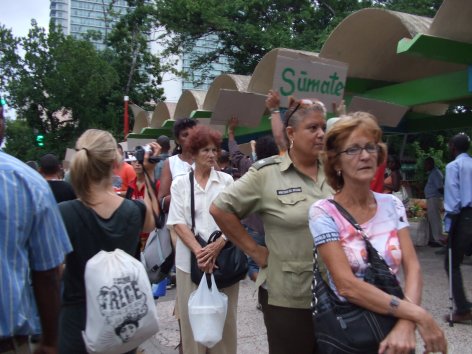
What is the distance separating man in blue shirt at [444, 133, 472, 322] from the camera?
209 inches

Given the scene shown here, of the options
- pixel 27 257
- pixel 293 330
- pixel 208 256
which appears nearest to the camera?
pixel 27 257

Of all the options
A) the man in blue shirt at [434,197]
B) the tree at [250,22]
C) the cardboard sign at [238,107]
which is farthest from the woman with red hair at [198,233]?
the tree at [250,22]

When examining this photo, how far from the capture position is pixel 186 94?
1490 centimetres

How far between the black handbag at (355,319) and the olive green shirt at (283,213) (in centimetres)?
52

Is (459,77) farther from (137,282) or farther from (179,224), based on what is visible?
(137,282)

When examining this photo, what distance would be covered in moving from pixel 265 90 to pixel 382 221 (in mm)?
9112

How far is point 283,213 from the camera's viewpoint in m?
2.71

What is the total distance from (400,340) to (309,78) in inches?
126

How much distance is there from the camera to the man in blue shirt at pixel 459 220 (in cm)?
531

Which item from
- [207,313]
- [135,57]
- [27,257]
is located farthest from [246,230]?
[135,57]

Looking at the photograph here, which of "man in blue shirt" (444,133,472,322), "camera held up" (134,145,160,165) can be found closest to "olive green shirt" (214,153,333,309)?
"camera held up" (134,145,160,165)

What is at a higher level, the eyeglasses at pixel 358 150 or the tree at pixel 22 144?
the eyeglasses at pixel 358 150

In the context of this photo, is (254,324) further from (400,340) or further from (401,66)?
(401,66)

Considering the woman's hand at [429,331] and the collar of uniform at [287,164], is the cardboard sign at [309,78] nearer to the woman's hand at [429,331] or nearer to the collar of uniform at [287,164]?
the collar of uniform at [287,164]
